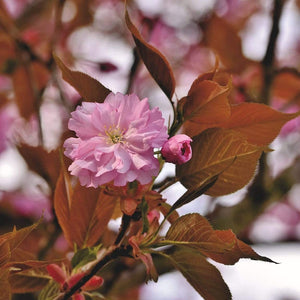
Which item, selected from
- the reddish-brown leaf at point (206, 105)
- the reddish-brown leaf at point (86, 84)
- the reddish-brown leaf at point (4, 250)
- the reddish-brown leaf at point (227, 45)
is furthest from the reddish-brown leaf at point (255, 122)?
the reddish-brown leaf at point (227, 45)

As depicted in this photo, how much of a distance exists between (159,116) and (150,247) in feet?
0.40

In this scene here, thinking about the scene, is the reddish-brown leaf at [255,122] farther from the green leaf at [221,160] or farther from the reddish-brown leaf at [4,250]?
the reddish-brown leaf at [4,250]

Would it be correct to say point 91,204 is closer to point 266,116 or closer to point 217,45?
point 266,116

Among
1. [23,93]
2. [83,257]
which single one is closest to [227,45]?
[23,93]

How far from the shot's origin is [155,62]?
52 centimetres

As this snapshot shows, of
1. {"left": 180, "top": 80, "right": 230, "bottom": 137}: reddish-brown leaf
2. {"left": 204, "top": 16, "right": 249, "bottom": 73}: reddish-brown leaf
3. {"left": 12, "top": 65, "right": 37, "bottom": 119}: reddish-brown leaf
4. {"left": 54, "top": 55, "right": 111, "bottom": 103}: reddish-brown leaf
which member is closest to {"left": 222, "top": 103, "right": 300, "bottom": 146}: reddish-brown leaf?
{"left": 180, "top": 80, "right": 230, "bottom": 137}: reddish-brown leaf

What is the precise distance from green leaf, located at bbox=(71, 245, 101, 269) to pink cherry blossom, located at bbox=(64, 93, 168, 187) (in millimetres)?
74

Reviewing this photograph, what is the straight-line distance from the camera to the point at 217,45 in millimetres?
1171

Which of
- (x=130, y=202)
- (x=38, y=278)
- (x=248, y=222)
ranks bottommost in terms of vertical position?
(x=248, y=222)

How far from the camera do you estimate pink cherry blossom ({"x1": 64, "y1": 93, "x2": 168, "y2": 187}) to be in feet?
1.58

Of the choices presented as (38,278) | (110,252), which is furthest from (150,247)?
(38,278)

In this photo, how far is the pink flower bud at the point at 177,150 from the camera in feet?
1.58

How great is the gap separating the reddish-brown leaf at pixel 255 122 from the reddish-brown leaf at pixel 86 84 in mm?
126

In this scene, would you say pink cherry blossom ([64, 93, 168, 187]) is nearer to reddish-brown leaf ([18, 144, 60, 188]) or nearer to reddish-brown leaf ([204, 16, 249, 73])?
reddish-brown leaf ([18, 144, 60, 188])
